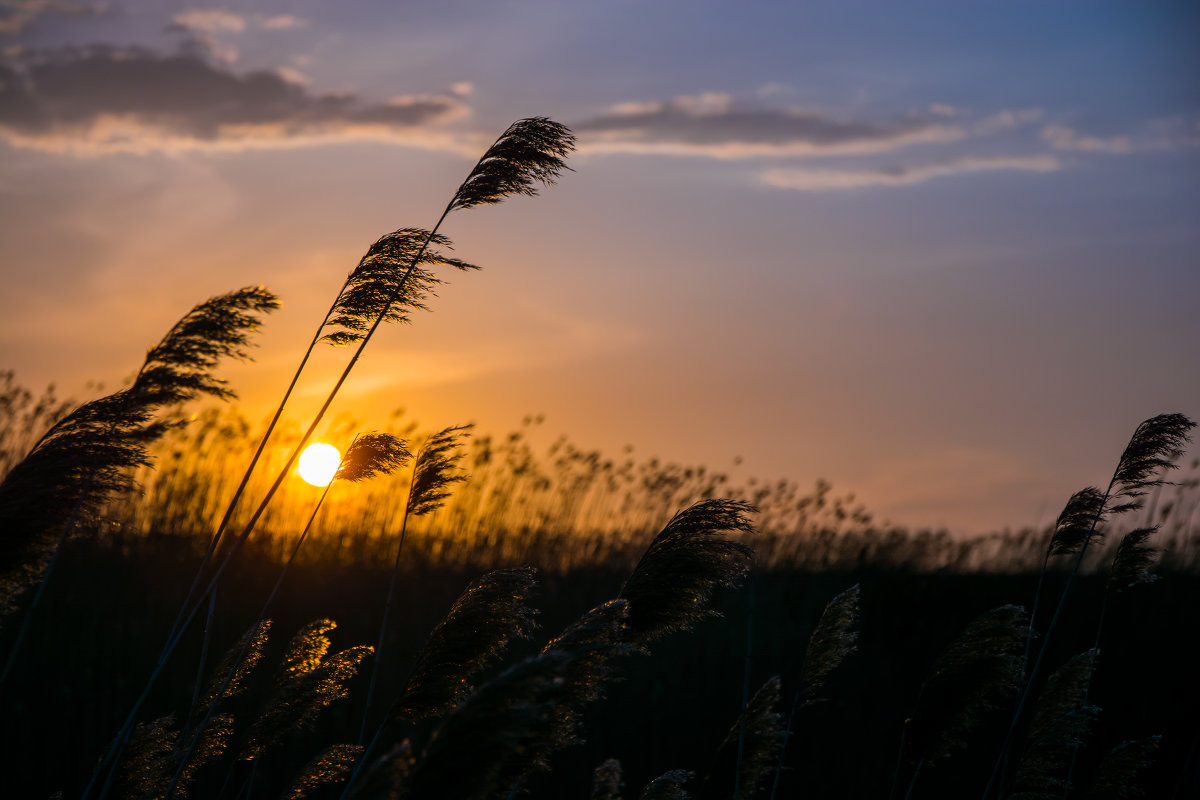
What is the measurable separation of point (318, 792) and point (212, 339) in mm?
3953

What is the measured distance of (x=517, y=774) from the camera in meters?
2.83

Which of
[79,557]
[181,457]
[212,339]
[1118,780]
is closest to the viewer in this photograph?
[212,339]

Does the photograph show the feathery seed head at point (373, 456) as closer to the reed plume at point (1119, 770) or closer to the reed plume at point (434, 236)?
the reed plume at point (434, 236)

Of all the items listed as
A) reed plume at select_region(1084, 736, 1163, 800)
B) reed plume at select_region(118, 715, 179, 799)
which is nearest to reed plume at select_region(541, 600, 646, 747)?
reed plume at select_region(118, 715, 179, 799)

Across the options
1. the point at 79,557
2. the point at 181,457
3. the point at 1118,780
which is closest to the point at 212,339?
the point at 1118,780

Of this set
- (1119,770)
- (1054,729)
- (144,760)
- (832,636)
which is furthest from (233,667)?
(1119,770)

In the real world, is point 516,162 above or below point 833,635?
above

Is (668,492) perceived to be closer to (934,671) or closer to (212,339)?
(934,671)

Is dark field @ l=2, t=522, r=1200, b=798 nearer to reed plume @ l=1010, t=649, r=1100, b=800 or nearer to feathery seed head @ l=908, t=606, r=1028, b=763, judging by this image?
feathery seed head @ l=908, t=606, r=1028, b=763

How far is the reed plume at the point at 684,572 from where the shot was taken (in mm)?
3418

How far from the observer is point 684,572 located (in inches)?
135

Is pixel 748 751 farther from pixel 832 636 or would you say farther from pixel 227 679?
pixel 227 679

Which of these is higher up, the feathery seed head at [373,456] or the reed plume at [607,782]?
the feathery seed head at [373,456]

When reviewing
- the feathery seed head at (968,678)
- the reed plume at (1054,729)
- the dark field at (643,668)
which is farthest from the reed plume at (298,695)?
the reed plume at (1054,729)
